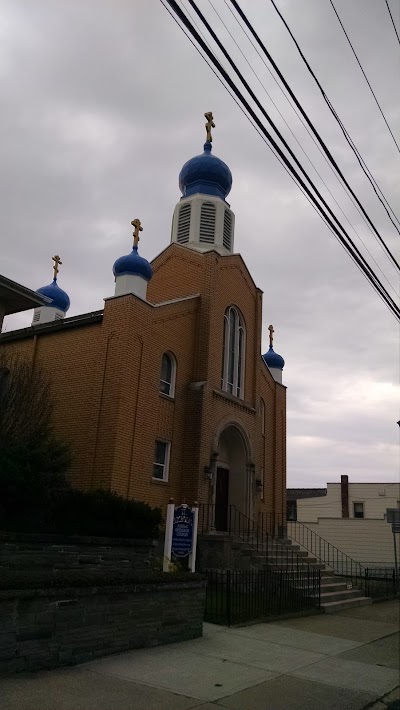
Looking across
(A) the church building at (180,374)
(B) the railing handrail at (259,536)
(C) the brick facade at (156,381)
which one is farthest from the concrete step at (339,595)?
(C) the brick facade at (156,381)

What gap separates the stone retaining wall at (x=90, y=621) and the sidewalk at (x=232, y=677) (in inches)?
7.4

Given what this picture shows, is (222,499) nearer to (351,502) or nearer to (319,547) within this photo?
(319,547)

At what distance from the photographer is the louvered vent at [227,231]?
2396 cm

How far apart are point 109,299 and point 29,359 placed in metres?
3.53

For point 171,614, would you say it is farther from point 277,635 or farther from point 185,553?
point 185,553

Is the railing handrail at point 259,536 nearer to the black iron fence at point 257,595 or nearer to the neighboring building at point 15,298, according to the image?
the black iron fence at point 257,595

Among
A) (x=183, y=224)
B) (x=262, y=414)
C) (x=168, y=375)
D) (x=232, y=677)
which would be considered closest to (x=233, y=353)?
(x=262, y=414)

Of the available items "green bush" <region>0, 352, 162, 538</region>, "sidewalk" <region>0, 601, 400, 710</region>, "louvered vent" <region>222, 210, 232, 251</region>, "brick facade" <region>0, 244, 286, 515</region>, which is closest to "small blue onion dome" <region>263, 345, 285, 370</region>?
"brick facade" <region>0, 244, 286, 515</region>

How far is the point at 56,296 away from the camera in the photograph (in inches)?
1094

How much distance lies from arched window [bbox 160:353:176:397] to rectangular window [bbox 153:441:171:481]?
1603mm

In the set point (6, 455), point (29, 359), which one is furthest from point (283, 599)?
point (29, 359)

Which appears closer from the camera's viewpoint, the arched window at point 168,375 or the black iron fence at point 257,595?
the black iron fence at point 257,595

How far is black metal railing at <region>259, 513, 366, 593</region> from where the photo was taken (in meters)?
22.9

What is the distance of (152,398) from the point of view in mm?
17781
